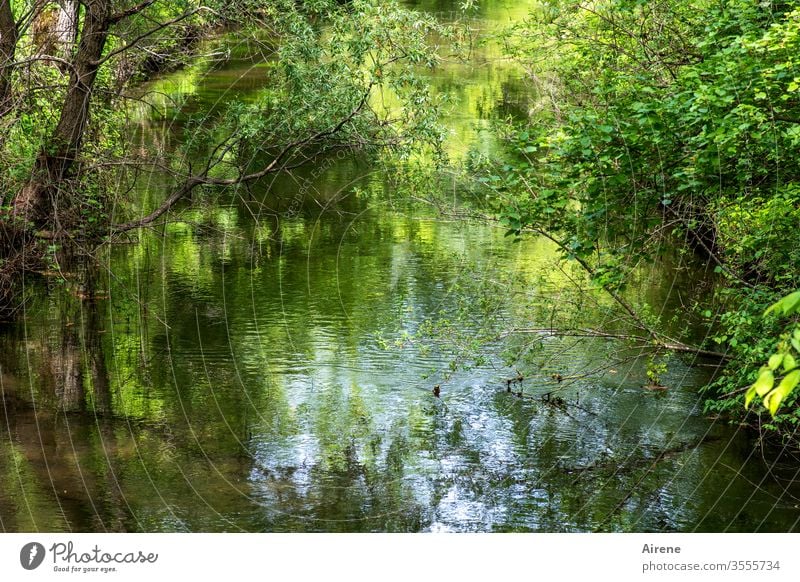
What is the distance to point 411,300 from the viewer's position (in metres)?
12.7

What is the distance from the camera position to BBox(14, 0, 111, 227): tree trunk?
A: 1186 cm

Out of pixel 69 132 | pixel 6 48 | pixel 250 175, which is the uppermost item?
pixel 6 48

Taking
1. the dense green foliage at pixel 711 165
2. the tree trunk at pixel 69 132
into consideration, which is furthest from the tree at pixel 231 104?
the dense green foliage at pixel 711 165

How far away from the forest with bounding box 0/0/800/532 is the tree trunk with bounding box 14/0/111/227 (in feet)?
0.15

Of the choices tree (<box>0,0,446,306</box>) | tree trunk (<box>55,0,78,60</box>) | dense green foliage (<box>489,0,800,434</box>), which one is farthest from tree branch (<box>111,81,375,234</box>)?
dense green foliage (<box>489,0,800,434</box>)

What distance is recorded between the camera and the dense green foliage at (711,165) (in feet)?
25.5

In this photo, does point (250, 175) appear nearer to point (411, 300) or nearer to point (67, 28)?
point (411, 300)

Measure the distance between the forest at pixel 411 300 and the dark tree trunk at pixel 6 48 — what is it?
5 centimetres

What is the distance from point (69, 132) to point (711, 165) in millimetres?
7794

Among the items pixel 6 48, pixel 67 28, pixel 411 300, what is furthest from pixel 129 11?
pixel 411 300

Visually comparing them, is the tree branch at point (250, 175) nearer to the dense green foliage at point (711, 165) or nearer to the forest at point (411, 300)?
the forest at point (411, 300)

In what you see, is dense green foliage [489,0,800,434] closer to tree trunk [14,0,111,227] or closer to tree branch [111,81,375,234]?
tree branch [111,81,375,234]
